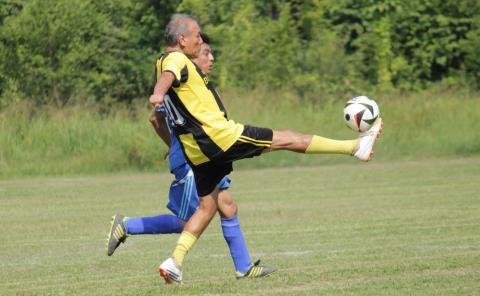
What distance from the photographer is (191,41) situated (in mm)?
7949

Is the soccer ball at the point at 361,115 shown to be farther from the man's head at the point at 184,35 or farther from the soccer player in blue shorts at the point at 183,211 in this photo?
the man's head at the point at 184,35

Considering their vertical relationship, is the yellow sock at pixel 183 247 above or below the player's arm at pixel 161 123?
below

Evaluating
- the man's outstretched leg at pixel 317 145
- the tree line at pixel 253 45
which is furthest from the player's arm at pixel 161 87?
the tree line at pixel 253 45

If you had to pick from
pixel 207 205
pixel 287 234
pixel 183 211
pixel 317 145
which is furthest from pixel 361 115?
pixel 287 234

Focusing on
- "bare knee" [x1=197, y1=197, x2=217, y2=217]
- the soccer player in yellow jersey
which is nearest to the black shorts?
the soccer player in yellow jersey

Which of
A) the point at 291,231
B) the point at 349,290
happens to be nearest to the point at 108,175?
the point at 291,231

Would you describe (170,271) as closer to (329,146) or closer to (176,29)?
(329,146)

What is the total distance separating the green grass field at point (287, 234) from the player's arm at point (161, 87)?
4.15 feet

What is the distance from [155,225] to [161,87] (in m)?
1.62

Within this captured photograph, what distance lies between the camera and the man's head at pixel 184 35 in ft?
26.1

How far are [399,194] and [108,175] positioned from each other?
652 centimetres

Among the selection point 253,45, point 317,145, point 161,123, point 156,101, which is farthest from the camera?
point 253,45

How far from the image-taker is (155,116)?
8.61 meters

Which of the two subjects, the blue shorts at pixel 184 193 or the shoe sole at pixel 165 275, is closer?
the shoe sole at pixel 165 275
